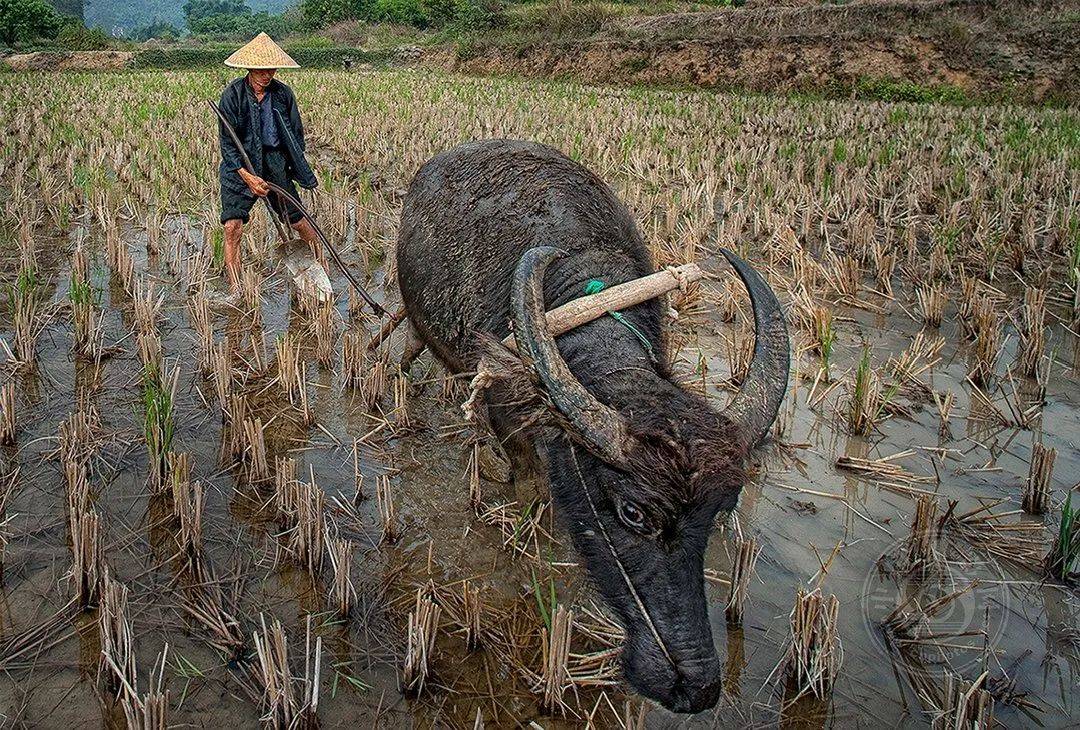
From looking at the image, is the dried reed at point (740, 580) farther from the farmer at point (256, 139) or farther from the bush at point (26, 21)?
the bush at point (26, 21)

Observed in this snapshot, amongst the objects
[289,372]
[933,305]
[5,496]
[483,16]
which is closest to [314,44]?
[483,16]

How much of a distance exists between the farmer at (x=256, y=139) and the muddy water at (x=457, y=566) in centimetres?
139

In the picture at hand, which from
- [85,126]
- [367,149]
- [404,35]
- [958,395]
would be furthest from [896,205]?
[404,35]

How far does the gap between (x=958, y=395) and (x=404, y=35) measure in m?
45.2

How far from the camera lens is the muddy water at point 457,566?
2.22 m

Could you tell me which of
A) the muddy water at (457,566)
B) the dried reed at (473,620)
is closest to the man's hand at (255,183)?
the muddy water at (457,566)

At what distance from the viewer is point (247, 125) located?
519 cm

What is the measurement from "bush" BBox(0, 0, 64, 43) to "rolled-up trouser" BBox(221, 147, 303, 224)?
134 ft

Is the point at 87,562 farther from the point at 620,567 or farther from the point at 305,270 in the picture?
the point at 305,270

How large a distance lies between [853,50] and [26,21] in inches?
1534

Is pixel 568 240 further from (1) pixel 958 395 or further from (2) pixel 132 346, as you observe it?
(2) pixel 132 346

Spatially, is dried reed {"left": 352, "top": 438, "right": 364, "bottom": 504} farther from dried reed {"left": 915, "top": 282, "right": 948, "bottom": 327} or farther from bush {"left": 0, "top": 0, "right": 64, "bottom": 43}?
bush {"left": 0, "top": 0, "right": 64, "bottom": 43}

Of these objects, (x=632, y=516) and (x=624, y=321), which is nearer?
(x=632, y=516)

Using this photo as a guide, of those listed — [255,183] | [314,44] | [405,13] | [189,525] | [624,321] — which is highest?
[405,13]
